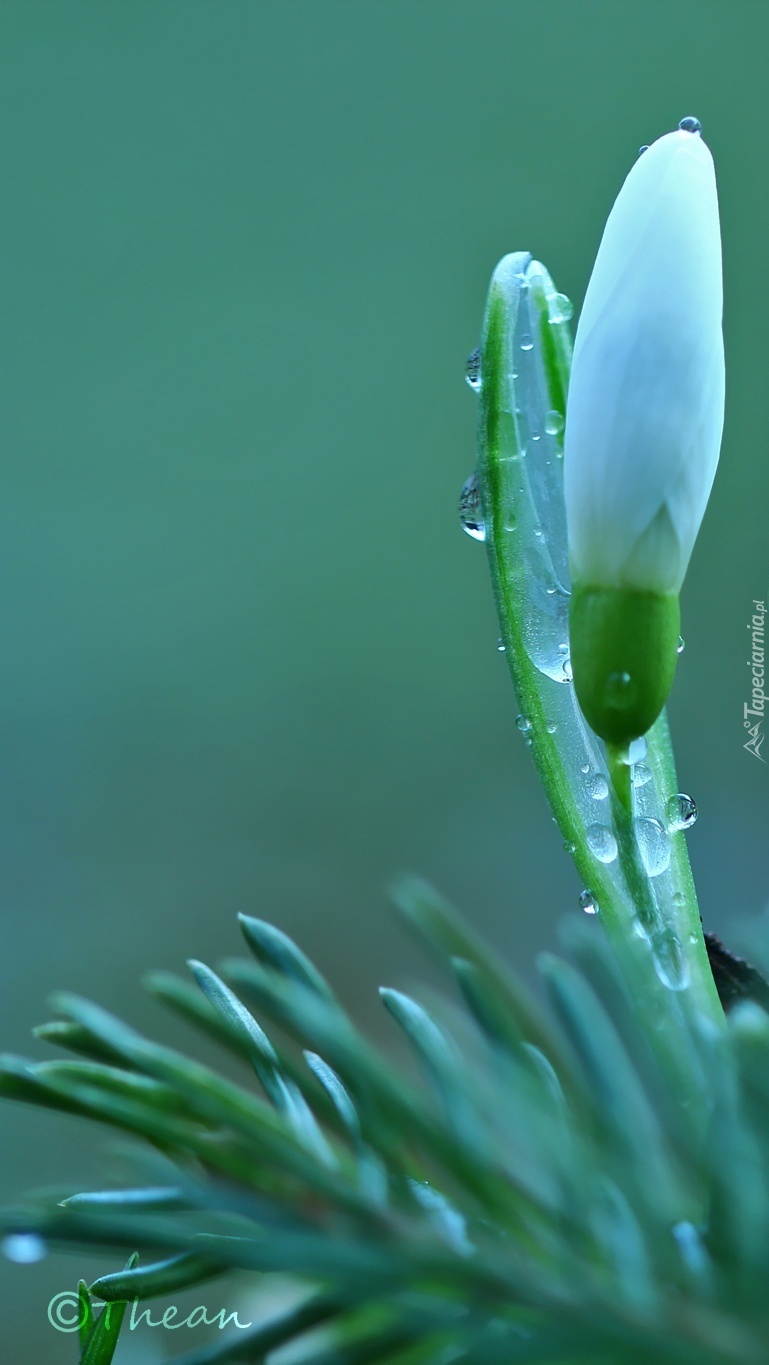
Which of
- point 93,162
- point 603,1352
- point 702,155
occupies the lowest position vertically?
point 603,1352

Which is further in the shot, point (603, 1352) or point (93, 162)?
point (93, 162)

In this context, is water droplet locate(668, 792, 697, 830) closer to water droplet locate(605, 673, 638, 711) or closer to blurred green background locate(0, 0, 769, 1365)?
water droplet locate(605, 673, 638, 711)

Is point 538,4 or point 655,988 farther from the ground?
point 538,4

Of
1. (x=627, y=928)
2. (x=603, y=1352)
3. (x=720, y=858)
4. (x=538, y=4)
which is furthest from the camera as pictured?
(x=538, y=4)

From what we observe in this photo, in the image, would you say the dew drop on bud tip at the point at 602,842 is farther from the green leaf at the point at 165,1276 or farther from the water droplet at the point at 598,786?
the green leaf at the point at 165,1276

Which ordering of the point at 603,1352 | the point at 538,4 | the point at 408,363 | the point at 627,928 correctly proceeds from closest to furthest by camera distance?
1. the point at 603,1352
2. the point at 627,928
3. the point at 408,363
4. the point at 538,4

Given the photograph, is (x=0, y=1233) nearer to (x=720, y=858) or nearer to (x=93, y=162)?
(x=720, y=858)

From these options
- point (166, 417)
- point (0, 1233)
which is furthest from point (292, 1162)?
point (166, 417)
